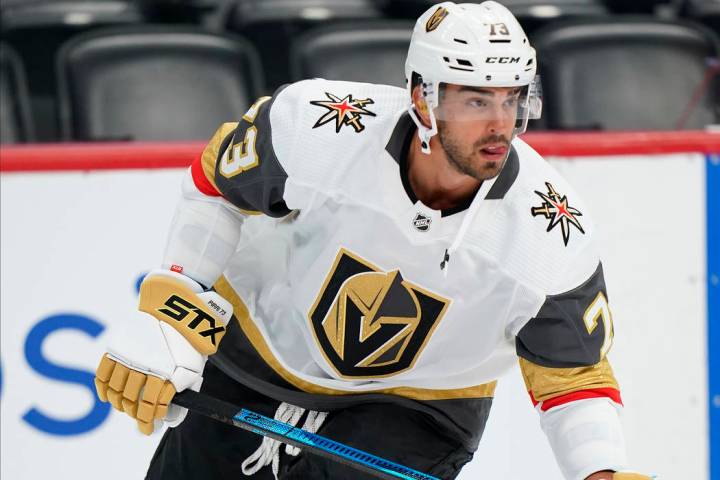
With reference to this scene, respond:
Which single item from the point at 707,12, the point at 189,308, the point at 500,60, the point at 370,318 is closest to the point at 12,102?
the point at 189,308

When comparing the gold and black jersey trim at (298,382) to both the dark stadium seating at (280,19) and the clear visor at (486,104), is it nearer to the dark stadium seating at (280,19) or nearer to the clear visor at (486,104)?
the clear visor at (486,104)

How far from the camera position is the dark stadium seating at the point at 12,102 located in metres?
3.58

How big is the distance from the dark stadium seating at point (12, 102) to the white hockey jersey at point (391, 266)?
154 cm

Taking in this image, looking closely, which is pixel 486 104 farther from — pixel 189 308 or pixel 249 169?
pixel 189 308

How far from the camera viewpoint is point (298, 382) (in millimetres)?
2217

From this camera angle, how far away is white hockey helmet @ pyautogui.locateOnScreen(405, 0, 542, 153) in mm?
1884

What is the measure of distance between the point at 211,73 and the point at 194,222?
1.63 metres

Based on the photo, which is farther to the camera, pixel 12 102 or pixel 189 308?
pixel 12 102

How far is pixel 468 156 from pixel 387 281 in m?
0.27

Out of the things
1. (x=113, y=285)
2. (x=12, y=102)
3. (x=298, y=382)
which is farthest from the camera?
(x=12, y=102)

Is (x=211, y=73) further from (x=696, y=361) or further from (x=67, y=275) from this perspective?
(x=696, y=361)

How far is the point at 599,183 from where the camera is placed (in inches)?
110

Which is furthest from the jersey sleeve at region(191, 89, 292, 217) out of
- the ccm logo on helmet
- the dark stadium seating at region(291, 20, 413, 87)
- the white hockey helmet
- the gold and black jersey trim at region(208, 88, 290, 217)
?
the dark stadium seating at region(291, 20, 413, 87)

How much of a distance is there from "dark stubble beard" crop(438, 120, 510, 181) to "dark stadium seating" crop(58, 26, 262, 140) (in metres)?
1.76
